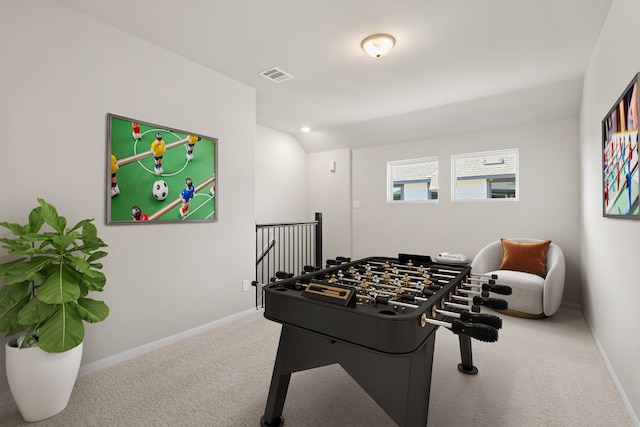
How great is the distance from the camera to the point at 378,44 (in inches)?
103

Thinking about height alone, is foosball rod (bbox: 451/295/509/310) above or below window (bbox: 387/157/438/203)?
below

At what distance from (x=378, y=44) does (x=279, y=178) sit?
126 inches

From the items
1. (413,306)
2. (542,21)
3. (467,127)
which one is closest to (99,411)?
(413,306)

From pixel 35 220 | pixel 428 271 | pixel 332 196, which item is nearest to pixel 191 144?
pixel 35 220

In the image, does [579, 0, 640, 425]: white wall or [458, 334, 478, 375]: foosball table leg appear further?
[458, 334, 478, 375]: foosball table leg

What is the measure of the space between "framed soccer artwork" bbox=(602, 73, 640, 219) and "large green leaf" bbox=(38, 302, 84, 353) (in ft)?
10.1

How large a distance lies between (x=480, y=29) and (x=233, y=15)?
190cm

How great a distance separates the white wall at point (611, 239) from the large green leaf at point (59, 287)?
3.08 m

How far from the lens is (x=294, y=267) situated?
5.29 meters

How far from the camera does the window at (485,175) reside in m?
4.36

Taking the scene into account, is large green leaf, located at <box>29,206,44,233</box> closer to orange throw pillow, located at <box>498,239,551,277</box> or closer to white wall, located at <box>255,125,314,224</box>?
white wall, located at <box>255,125,314,224</box>

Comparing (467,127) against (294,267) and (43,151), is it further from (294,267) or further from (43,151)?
(43,151)

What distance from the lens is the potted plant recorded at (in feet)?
5.67

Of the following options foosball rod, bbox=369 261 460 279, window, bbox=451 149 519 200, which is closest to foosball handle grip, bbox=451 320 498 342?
foosball rod, bbox=369 261 460 279
